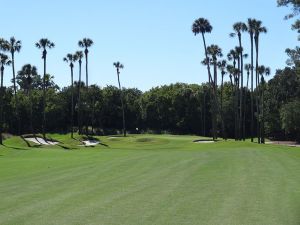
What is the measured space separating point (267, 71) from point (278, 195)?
86.7 meters

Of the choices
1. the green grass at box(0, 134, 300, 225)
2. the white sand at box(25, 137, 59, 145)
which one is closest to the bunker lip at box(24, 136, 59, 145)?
the white sand at box(25, 137, 59, 145)

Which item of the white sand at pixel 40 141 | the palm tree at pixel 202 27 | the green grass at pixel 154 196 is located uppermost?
the palm tree at pixel 202 27

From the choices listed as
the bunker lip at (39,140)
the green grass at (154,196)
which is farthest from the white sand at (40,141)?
the green grass at (154,196)

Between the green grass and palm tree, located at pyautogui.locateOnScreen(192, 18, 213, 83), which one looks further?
palm tree, located at pyautogui.locateOnScreen(192, 18, 213, 83)

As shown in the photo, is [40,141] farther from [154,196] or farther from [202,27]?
[154,196]

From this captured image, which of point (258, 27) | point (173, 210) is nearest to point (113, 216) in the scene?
point (173, 210)

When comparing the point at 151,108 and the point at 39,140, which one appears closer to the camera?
the point at 39,140

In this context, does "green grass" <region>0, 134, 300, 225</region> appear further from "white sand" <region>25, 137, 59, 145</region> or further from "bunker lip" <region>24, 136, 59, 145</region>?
"bunker lip" <region>24, 136, 59, 145</region>

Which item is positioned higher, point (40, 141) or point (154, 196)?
point (154, 196)

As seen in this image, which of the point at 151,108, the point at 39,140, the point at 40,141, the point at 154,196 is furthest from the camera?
the point at 151,108

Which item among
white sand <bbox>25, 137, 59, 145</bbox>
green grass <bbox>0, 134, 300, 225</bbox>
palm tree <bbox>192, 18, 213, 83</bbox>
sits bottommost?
white sand <bbox>25, 137, 59, 145</bbox>

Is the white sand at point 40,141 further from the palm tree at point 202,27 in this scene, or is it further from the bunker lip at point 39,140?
the palm tree at point 202,27

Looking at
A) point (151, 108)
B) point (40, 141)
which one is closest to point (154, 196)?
point (40, 141)

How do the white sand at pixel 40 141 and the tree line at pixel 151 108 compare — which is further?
the tree line at pixel 151 108
